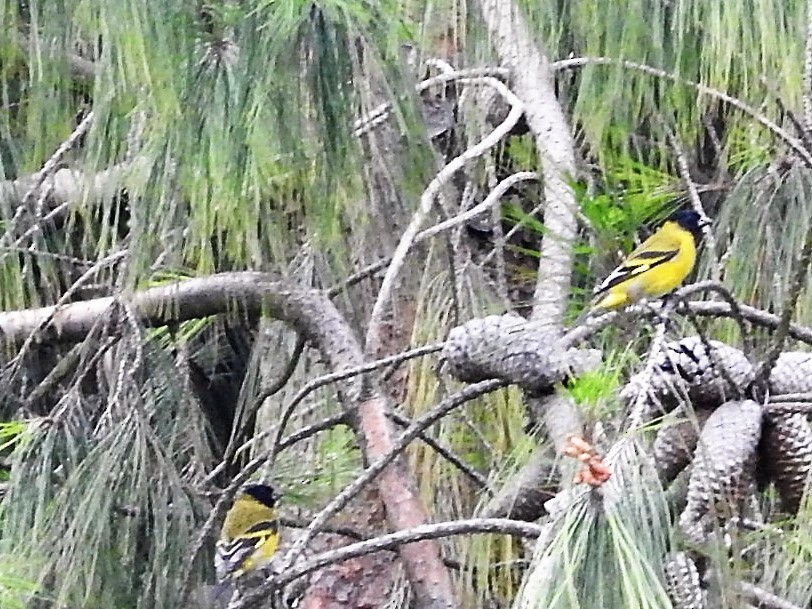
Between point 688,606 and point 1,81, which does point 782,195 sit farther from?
point 1,81

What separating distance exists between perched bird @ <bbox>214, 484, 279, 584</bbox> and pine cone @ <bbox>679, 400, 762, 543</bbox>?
0.77 meters

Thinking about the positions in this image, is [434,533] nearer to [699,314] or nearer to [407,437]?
[407,437]

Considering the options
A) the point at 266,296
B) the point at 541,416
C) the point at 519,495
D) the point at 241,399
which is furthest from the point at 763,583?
the point at 241,399

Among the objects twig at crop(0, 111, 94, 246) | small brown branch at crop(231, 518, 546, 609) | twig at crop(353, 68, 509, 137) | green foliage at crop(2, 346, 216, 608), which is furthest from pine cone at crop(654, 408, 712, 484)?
twig at crop(0, 111, 94, 246)

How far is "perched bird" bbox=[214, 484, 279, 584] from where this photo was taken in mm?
1642

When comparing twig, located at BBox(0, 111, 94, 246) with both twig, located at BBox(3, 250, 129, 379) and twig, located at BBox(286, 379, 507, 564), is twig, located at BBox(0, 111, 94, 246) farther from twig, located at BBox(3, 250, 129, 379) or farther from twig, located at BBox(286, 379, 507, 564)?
twig, located at BBox(286, 379, 507, 564)

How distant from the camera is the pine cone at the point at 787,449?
969 mm

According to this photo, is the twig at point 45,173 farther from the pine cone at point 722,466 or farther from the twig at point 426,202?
the pine cone at point 722,466

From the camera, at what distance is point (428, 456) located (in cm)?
155

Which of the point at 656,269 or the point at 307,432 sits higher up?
the point at 656,269

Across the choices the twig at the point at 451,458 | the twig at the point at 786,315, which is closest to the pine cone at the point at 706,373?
the twig at the point at 786,315

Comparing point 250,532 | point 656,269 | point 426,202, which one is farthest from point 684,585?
point 250,532

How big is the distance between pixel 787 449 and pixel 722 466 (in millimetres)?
133

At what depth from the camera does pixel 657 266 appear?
1.44 meters
